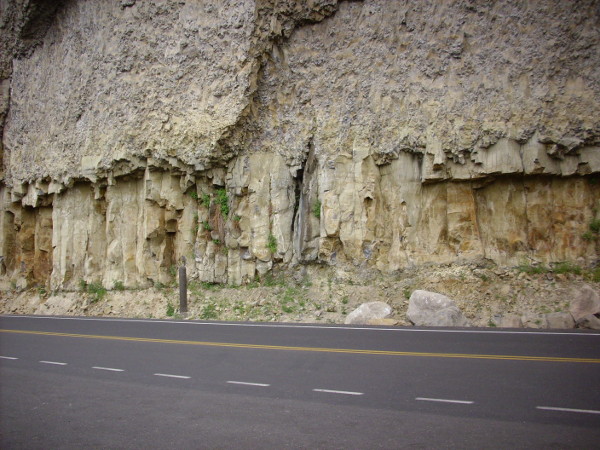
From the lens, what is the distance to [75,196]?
26312 mm

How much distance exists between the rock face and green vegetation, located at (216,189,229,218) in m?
0.08

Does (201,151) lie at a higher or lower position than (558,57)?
lower

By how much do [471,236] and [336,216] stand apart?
15.0ft

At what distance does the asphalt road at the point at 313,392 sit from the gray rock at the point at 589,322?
1878 mm

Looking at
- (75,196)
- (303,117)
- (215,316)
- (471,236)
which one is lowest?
(215,316)

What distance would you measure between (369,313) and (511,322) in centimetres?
371

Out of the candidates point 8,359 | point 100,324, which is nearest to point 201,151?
point 100,324

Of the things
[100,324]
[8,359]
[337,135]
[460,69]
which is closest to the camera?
[8,359]

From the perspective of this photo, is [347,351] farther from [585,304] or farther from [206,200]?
[206,200]

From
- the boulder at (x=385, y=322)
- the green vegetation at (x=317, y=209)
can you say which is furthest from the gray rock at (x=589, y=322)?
the green vegetation at (x=317, y=209)

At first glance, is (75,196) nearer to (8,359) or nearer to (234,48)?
(234,48)

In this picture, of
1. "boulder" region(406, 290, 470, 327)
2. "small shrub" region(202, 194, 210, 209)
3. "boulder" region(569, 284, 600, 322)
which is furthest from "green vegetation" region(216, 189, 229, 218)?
"boulder" region(569, 284, 600, 322)

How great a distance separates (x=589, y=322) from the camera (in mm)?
12195

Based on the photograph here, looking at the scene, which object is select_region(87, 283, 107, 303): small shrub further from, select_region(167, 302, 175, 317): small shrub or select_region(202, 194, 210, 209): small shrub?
select_region(202, 194, 210, 209): small shrub
